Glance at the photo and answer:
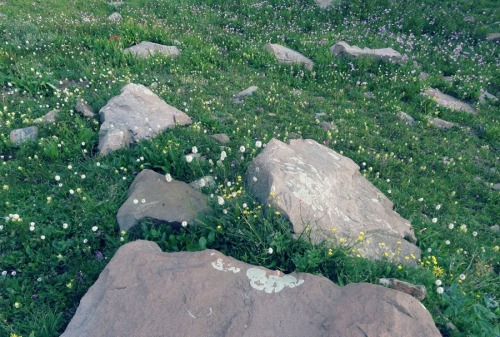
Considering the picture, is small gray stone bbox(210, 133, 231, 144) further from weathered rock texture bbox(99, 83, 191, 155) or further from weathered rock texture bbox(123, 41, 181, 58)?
weathered rock texture bbox(123, 41, 181, 58)

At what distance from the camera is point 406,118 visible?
9523 millimetres

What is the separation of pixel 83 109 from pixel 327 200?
5301mm

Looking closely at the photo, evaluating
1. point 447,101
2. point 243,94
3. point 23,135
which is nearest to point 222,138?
point 243,94

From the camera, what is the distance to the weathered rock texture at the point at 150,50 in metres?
10.8

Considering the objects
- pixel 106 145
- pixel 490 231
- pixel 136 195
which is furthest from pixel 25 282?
pixel 490 231

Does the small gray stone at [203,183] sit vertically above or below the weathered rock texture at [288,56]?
above

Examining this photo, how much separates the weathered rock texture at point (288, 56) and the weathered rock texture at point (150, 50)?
2660mm

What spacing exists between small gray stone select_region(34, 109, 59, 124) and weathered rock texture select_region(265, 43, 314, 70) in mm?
6012

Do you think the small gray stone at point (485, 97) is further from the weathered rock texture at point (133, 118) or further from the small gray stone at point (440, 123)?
the weathered rock texture at point (133, 118)

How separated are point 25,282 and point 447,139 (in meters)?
8.40

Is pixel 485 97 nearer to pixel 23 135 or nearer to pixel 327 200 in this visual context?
pixel 327 200

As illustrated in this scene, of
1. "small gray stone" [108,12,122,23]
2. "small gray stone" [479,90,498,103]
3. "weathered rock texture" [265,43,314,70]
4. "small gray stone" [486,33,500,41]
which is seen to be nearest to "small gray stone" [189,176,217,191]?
"weathered rock texture" [265,43,314,70]

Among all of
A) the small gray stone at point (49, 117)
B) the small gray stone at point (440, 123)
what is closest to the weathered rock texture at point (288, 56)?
the small gray stone at point (440, 123)

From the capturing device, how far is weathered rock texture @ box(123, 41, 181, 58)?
10.8 meters
